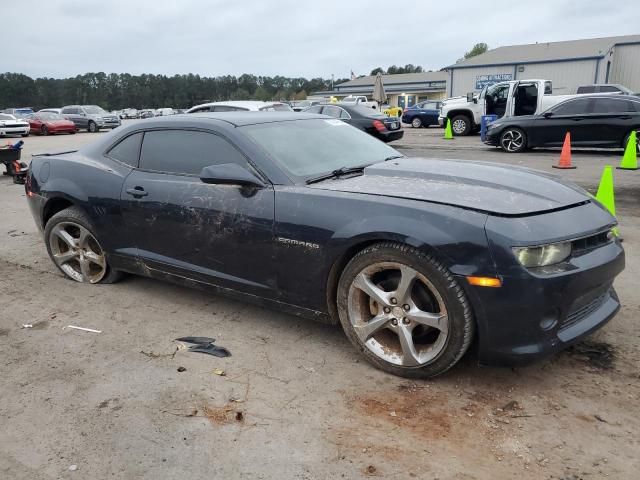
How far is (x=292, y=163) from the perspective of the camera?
3521 mm

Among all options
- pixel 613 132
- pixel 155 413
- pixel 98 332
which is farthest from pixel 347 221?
pixel 613 132

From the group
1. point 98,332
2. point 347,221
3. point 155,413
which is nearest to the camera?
point 155,413

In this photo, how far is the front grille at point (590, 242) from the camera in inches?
108

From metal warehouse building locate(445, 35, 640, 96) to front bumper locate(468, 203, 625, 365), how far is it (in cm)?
3569

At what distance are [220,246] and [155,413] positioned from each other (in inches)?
47.4

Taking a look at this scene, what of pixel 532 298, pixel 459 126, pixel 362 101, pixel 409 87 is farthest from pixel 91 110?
pixel 409 87

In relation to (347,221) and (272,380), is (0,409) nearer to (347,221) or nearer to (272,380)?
(272,380)

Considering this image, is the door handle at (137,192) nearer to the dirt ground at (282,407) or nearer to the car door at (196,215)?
the car door at (196,215)

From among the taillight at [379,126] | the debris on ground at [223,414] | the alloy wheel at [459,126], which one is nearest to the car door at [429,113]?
the alloy wheel at [459,126]

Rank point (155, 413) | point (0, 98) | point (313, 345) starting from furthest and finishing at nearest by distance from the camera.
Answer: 1. point (0, 98)
2. point (313, 345)
3. point (155, 413)

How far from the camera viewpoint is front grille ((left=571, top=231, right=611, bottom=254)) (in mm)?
2736

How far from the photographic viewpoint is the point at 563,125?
12.6 m

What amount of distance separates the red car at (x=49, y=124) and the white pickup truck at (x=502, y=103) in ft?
65.5

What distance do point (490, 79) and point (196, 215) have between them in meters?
39.9
